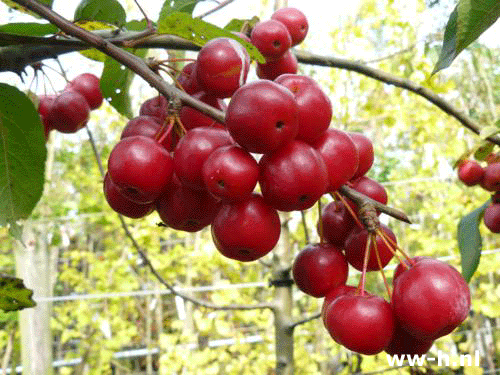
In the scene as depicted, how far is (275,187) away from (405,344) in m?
0.20

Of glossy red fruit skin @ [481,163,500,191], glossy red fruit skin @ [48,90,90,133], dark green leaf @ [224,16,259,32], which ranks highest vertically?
dark green leaf @ [224,16,259,32]

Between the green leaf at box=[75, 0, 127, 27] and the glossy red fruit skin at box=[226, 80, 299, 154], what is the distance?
0.36 m

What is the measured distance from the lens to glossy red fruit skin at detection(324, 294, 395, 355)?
0.44 meters

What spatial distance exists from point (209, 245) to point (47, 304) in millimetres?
923

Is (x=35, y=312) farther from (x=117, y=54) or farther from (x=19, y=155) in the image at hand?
(x=117, y=54)

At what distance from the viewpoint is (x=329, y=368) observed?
10.9ft

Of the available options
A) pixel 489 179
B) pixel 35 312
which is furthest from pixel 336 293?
pixel 35 312

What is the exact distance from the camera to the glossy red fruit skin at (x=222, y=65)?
0.50 metres

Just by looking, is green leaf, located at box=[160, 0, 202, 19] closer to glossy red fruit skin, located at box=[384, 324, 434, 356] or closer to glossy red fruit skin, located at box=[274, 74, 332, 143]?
glossy red fruit skin, located at box=[274, 74, 332, 143]

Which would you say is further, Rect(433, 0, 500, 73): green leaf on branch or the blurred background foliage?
the blurred background foliage

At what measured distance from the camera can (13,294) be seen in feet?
2.40

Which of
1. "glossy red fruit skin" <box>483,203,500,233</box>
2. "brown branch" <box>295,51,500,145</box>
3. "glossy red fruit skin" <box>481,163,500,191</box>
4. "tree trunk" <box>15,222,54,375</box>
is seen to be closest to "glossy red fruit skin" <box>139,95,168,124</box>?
"brown branch" <box>295,51,500,145</box>

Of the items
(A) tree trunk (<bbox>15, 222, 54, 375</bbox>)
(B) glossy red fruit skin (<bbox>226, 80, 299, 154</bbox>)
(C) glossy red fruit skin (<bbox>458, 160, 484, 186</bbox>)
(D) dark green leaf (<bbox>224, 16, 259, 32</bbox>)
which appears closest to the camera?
(B) glossy red fruit skin (<bbox>226, 80, 299, 154</bbox>)

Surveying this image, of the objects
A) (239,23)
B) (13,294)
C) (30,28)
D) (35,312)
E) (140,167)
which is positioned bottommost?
(35,312)
